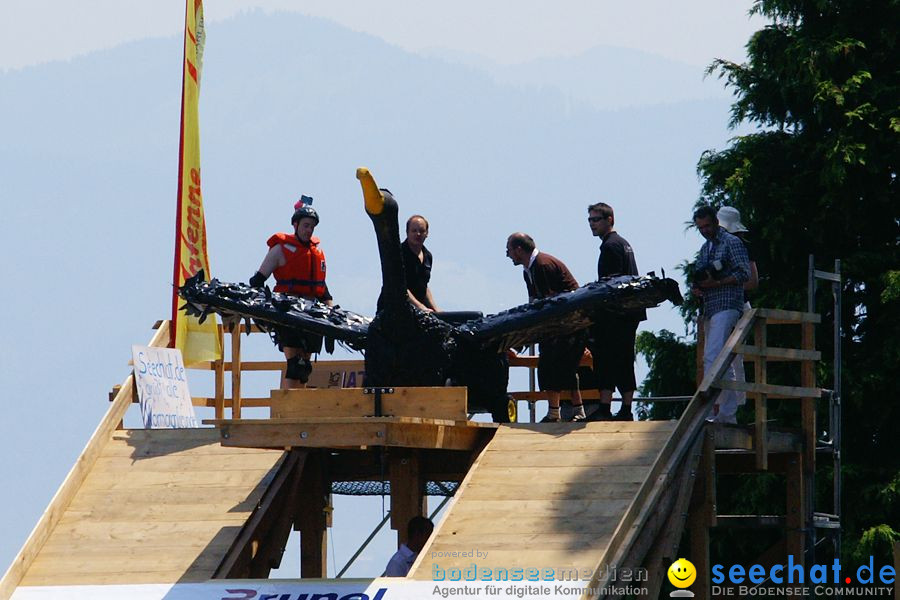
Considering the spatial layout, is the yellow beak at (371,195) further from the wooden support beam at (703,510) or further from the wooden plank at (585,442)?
the wooden support beam at (703,510)

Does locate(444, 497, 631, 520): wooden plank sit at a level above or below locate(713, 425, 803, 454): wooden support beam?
below

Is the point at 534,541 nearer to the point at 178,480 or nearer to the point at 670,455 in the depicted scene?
the point at 670,455

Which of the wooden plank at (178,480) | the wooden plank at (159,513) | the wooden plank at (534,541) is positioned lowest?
the wooden plank at (534,541)

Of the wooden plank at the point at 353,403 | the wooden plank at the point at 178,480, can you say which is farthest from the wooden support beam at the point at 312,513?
the wooden plank at the point at 353,403

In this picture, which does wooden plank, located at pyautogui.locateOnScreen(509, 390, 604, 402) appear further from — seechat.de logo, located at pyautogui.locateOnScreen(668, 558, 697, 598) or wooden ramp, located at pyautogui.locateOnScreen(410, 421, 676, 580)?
seechat.de logo, located at pyautogui.locateOnScreen(668, 558, 697, 598)

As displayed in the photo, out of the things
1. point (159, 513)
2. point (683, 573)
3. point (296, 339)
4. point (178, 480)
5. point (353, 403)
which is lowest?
point (683, 573)

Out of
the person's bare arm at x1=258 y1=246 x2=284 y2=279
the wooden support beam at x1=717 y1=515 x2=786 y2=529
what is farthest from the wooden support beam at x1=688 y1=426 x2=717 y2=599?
the person's bare arm at x1=258 y1=246 x2=284 y2=279

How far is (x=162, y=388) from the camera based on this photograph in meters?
16.1

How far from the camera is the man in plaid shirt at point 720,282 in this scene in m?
14.1

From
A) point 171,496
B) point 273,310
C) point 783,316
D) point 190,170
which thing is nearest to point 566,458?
point 783,316

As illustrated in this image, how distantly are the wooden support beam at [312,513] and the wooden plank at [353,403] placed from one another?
159 cm

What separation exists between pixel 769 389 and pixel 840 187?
26.8ft

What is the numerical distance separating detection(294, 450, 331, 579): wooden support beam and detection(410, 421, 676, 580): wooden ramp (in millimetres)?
1674

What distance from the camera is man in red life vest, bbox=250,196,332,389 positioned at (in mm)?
15258
